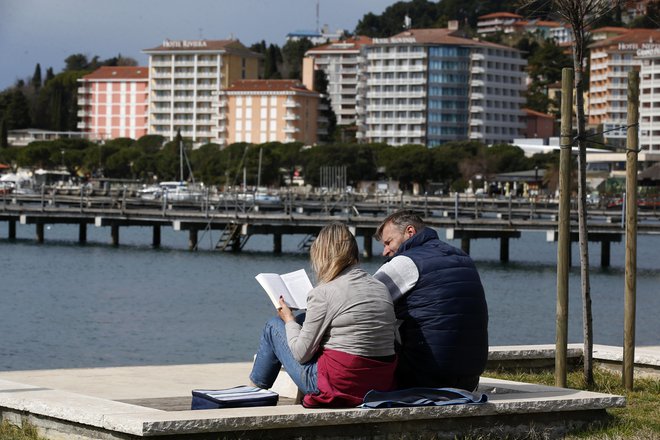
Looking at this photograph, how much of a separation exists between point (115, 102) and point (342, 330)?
16079cm

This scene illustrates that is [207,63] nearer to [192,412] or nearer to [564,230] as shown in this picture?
[564,230]

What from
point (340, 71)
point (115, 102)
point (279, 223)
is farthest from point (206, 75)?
point (279, 223)

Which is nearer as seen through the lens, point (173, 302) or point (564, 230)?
point (564, 230)

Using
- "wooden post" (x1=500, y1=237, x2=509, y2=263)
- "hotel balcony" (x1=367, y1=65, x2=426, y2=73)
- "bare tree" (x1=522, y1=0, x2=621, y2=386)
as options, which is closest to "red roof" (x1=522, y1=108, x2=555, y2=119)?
"hotel balcony" (x1=367, y1=65, x2=426, y2=73)

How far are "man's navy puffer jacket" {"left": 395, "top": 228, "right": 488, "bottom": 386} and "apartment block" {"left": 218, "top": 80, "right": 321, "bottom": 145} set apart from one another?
459 feet

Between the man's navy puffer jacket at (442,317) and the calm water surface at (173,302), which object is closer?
the man's navy puffer jacket at (442,317)

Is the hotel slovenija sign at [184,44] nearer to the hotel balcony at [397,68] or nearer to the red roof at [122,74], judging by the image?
the red roof at [122,74]

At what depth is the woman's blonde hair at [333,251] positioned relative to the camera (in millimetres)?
6355

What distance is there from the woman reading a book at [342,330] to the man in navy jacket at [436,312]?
20 centimetres

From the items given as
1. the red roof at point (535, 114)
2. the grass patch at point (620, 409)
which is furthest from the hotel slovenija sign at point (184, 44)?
the grass patch at point (620, 409)

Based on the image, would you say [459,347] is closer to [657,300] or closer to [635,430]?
[635,430]

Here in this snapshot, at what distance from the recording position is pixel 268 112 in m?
149

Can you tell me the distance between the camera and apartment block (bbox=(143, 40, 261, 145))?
15600 cm

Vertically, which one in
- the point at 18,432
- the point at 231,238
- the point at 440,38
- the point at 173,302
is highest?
the point at 440,38
